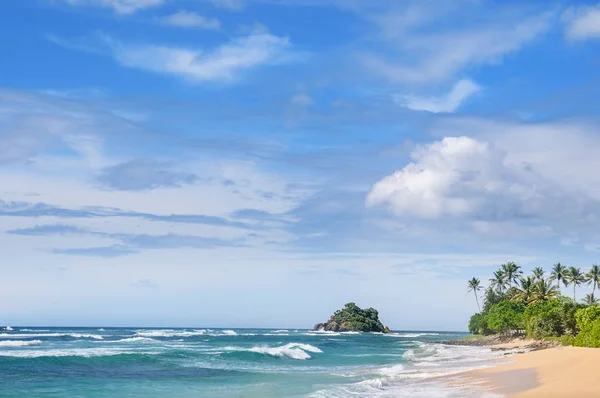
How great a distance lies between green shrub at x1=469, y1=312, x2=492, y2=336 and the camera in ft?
298

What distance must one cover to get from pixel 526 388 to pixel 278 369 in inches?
807

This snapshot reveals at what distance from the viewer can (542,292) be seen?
7981 centimetres

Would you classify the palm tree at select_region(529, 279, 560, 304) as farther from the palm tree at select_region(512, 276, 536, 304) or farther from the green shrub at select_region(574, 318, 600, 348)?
the green shrub at select_region(574, 318, 600, 348)

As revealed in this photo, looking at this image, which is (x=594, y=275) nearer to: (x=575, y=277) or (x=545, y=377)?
(x=575, y=277)

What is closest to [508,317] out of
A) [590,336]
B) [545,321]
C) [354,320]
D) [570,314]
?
[545,321]

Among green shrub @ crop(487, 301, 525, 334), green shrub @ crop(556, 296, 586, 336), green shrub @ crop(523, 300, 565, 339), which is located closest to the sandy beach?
green shrub @ crop(556, 296, 586, 336)

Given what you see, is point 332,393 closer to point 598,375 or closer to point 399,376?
point 399,376

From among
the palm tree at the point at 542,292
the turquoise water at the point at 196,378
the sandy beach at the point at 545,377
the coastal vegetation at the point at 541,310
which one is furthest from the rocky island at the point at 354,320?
the sandy beach at the point at 545,377

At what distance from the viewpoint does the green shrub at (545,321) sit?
60.4 meters

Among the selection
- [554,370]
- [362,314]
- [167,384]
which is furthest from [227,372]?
[362,314]

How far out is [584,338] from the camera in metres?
41.4

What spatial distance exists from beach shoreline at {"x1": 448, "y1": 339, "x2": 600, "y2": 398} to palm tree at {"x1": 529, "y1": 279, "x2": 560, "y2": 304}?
47638 mm

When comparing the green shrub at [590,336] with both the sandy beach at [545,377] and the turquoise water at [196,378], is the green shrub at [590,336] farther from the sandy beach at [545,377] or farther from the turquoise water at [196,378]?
the turquoise water at [196,378]

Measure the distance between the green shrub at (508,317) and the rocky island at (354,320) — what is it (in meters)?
72.8
